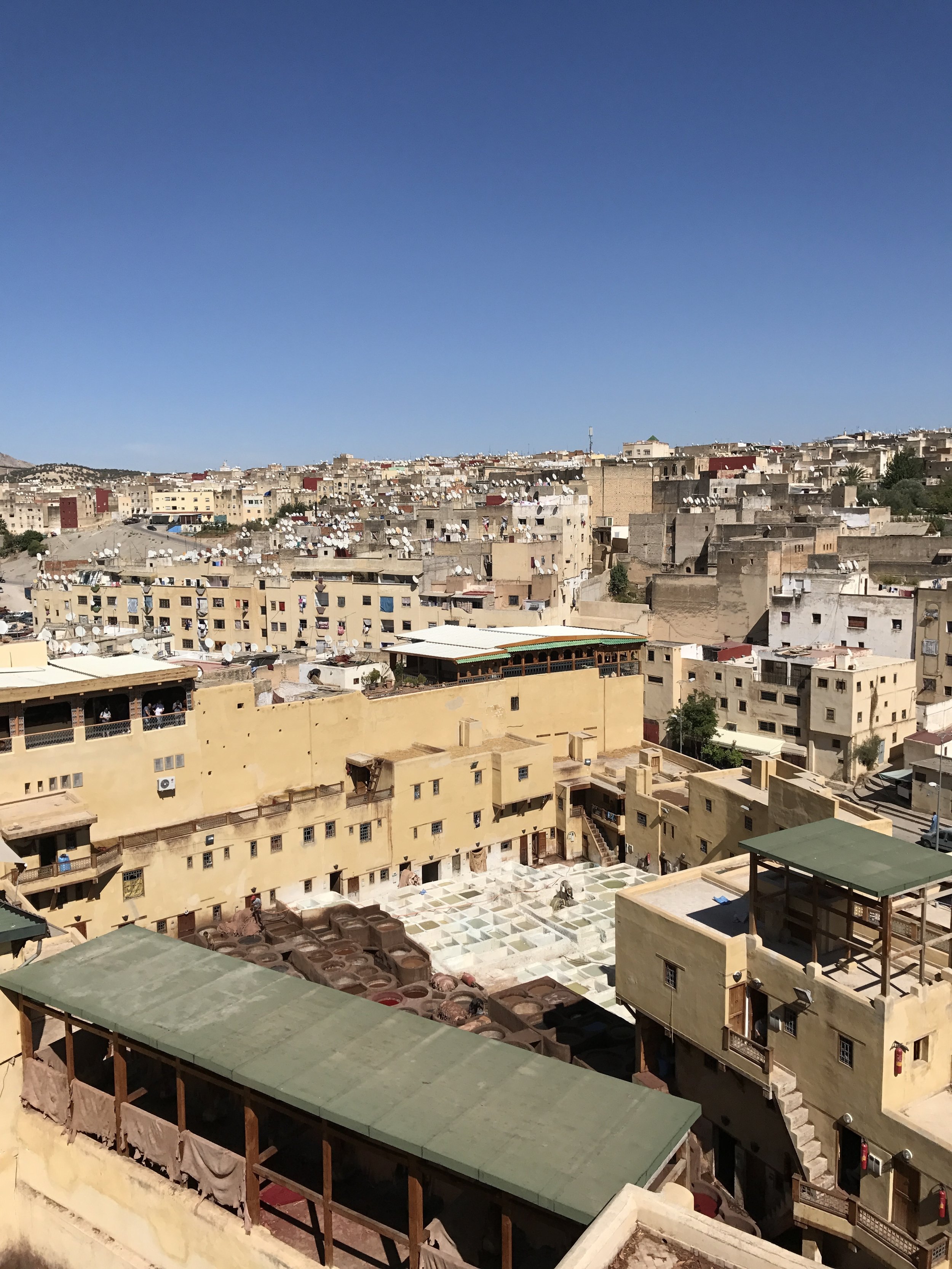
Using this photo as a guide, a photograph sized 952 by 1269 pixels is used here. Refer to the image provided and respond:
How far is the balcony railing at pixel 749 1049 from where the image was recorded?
12570 millimetres

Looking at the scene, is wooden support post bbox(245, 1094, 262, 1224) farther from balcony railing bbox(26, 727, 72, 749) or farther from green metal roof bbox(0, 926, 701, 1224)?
balcony railing bbox(26, 727, 72, 749)

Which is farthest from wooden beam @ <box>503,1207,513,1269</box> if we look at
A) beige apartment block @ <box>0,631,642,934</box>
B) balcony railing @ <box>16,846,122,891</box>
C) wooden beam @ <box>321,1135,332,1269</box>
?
balcony railing @ <box>16,846,122,891</box>

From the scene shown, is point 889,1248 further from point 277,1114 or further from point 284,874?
point 284,874

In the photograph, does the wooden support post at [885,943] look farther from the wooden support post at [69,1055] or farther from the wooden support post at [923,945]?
the wooden support post at [69,1055]

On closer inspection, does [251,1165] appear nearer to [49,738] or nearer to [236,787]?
[49,738]

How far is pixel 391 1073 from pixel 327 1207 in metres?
1.16

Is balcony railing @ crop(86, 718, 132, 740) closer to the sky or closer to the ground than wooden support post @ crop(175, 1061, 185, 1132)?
closer to the sky

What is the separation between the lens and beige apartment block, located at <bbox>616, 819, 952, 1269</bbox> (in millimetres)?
11234

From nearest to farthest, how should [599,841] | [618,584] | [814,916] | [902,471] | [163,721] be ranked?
[814,916] < [163,721] < [599,841] < [618,584] < [902,471]

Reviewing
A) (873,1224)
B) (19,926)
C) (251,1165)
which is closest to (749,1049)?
(873,1224)

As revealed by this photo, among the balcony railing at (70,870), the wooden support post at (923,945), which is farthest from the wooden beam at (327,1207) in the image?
the balcony railing at (70,870)

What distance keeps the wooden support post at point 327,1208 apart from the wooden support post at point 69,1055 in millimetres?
3227

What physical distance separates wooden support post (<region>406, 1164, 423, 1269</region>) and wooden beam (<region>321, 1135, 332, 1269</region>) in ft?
2.41

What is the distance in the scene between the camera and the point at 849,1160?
1195 cm
